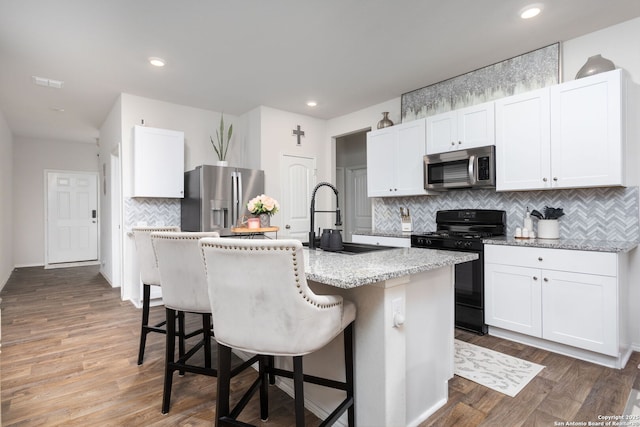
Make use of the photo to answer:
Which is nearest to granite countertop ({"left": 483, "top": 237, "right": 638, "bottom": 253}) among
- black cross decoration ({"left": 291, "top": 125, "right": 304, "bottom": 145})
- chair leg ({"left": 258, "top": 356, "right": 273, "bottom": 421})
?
chair leg ({"left": 258, "top": 356, "right": 273, "bottom": 421})

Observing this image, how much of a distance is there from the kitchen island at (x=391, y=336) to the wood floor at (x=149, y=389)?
20 centimetres

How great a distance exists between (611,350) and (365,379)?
6.66ft

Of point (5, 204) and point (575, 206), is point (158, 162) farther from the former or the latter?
point (575, 206)

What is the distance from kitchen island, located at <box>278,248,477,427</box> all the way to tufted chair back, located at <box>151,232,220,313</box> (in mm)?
597

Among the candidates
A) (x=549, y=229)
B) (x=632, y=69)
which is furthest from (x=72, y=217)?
(x=632, y=69)

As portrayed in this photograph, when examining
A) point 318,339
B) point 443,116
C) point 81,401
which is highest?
point 443,116

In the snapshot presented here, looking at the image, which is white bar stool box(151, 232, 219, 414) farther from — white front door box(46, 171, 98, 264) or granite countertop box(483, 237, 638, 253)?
white front door box(46, 171, 98, 264)

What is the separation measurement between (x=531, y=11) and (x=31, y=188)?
8.55 meters

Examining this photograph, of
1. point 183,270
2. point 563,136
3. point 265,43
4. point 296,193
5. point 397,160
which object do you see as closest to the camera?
point 183,270

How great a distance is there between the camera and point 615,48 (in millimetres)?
2748

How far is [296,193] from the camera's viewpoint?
5.02m

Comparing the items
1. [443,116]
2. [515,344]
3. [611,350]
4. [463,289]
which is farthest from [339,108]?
[611,350]

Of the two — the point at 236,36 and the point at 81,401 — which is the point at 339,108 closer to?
the point at 236,36

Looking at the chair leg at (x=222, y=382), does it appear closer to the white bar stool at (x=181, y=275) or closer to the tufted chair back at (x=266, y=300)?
the tufted chair back at (x=266, y=300)
